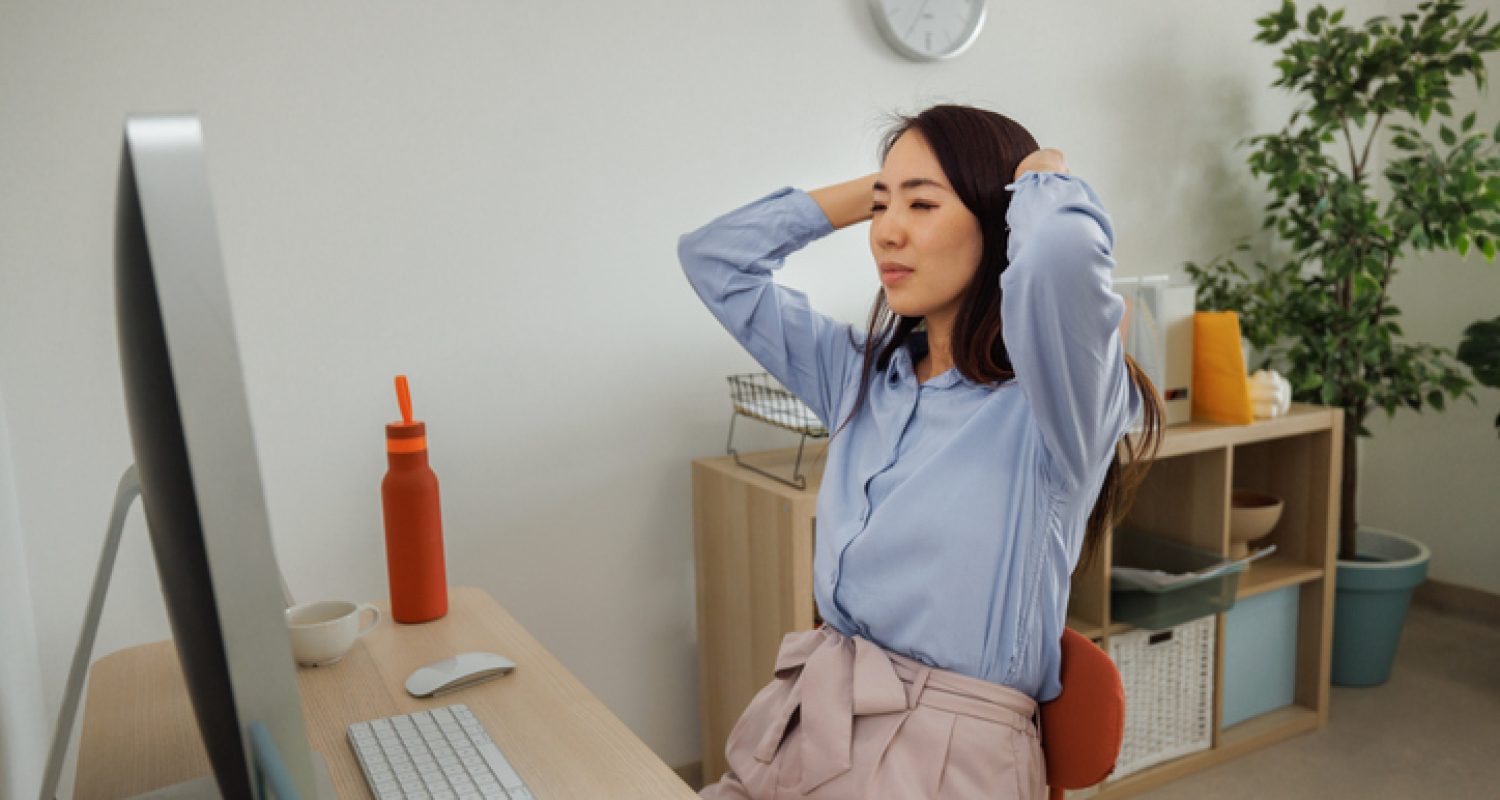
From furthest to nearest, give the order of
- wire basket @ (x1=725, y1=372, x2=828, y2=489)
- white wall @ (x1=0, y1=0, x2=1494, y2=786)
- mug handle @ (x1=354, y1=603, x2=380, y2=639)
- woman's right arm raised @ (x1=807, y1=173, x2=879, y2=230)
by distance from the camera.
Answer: wire basket @ (x1=725, y1=372, x2=828, y2=489) < white wall @ (x1=0, y1=0, x2=1494, y2=786) < woman's right arm raised @ (x1=807, y1=173, x2=879, y2=230) < mug handle @ (x1=354, y1=603, x2=380, y2=639)

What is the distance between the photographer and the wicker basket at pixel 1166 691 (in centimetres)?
223

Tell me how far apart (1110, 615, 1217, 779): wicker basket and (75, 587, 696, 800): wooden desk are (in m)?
1.45

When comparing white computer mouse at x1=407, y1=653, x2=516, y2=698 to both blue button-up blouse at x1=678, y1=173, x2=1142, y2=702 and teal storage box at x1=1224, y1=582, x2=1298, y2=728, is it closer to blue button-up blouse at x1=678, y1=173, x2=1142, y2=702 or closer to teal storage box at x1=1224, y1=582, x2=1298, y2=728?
blue button-up blouse at x1=678, y1=173, x2=1142, y2=702

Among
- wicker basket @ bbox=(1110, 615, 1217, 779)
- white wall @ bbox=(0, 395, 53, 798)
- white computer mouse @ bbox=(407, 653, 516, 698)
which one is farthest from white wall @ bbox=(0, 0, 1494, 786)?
wicker basket @ bbox=(1110, 615, 1217, 779)

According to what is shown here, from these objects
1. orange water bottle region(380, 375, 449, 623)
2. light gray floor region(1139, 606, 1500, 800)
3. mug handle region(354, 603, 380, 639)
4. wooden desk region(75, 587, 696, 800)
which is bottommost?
light gray floor region(1139, 606, 1500, 800)

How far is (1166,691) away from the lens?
7.51ft

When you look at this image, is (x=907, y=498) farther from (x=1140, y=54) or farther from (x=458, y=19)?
(x=1140, y=54)

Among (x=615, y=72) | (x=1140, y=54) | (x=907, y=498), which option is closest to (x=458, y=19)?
(x=615, y=72)

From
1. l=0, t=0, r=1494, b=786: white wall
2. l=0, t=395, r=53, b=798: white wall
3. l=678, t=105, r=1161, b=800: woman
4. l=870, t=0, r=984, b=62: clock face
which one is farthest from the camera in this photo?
l=870, t=0, r=984, b=62: clock face

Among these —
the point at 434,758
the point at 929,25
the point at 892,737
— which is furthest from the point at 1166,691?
the point at 434,758

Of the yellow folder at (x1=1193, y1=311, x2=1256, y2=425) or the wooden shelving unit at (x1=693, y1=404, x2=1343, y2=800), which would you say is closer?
the wooden shelving unit at (x1=693, y1=404, x2=1343, y2=800)

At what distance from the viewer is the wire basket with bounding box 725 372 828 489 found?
72.5 inches

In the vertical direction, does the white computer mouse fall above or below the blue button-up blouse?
below

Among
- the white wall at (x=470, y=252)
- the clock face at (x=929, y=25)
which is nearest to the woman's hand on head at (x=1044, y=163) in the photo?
the white wall at (x=470, y=252)
